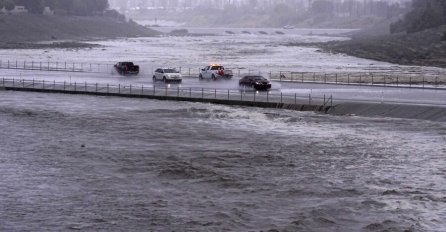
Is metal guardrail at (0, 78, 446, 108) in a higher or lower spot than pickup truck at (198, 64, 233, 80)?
lower

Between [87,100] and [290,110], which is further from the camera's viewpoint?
[87,100]

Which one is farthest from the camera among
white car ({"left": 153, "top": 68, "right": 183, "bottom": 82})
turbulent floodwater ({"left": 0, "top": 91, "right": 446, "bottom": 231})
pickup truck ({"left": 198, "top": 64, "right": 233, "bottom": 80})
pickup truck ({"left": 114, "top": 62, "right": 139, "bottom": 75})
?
pickup truck ({"left": 114, "top": 62, "right": 139, "bottom": 75})

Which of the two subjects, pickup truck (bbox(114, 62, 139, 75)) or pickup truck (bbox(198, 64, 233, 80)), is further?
pickup truck (bbox(114, 62, 139, 75))

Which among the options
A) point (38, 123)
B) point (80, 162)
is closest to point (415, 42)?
point (38, 123)

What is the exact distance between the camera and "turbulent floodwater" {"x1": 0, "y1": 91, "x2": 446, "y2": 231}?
92.6 ft

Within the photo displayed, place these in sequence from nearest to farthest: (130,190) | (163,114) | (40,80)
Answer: (130,190) < (163,114) < (40,80)

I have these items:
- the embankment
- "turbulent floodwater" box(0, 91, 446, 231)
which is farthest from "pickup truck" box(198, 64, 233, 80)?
the embankment

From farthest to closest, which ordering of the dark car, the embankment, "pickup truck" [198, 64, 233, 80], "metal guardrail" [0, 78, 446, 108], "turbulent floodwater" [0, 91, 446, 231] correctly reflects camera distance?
"pickup truck" [198, 64, 233, 80] < the dark car < "metal guardrail" [0, 78, 446, 108] < the embankment < "turbulent floodwater" [0, 91, 446, 231]

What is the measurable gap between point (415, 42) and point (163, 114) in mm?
97661

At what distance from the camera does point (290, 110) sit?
5472cm

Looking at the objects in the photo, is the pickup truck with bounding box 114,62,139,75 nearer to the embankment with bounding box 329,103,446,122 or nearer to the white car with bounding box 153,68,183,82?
the white car with bounding box 153,68,183,82

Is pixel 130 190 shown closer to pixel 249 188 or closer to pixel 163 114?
pixel 249 188

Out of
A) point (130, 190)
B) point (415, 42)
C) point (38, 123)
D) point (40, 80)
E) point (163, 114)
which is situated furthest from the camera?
point (415, 42)

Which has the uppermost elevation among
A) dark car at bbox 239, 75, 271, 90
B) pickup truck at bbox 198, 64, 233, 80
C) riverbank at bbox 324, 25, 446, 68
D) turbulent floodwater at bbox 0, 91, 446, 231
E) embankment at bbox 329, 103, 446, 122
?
riverbank at bbox 324, 25, 446, 68
